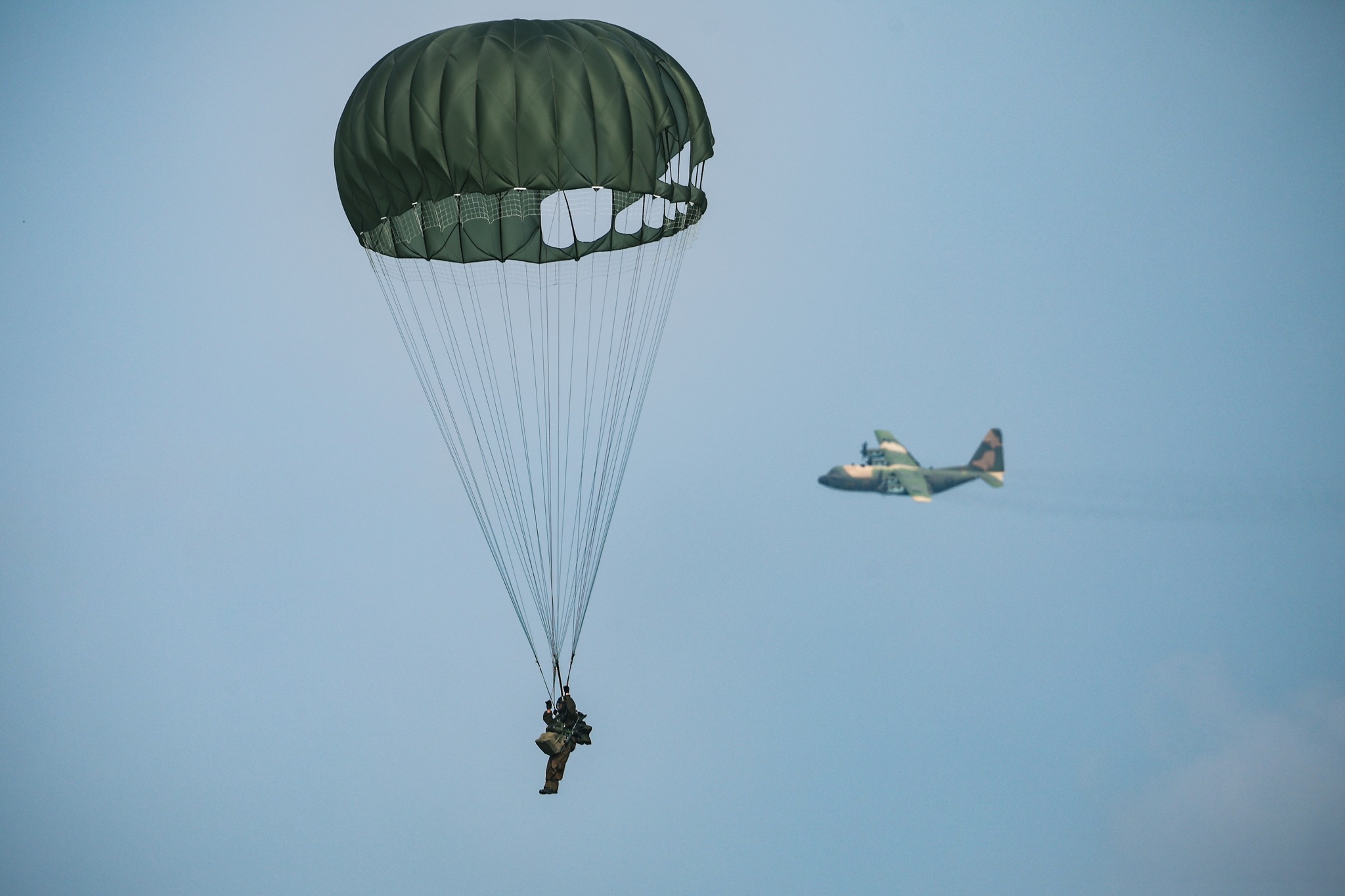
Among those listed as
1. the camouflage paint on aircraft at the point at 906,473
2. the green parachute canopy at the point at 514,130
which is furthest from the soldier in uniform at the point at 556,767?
the camouflage paint on aircraft at the point at 906,473

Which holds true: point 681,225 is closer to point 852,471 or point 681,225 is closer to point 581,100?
point 581,100

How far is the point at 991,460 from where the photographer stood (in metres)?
67.5

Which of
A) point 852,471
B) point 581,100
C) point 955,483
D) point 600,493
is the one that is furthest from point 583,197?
point 955,483

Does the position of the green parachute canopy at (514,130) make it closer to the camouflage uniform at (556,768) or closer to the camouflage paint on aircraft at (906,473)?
the camouflage uniform at (556,768)

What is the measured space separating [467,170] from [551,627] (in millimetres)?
7321

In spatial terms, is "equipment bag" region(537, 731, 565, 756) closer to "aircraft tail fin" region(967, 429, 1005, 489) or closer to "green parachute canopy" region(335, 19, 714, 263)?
"green parachute canopy" region(335, 19, 714, 263)

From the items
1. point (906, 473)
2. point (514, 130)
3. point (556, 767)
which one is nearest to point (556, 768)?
point (556, 767)

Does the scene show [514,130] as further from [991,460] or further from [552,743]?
[991,460]

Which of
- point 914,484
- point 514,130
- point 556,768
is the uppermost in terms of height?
point 514,130

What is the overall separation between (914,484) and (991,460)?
481 cm

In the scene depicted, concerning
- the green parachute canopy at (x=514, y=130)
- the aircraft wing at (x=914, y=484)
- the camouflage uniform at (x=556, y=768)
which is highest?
the green parachute canopy at (x=514, y=130)

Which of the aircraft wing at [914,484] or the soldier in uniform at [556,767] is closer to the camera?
the soldier in uniform at [556,767]

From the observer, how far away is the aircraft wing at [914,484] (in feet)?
211

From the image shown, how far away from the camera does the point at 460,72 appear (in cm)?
2348
